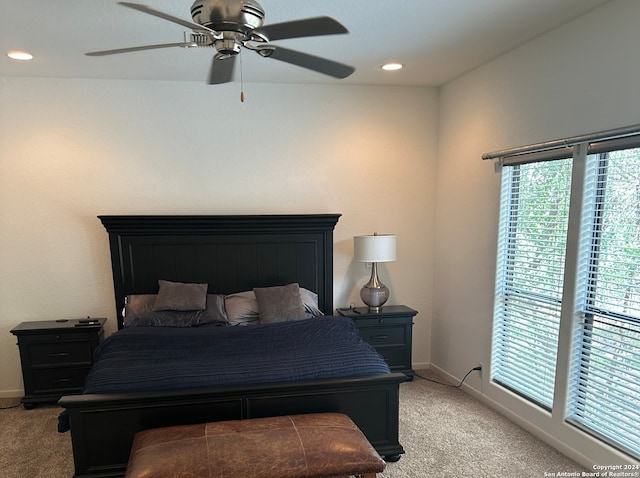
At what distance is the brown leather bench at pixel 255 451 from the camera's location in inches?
71.1

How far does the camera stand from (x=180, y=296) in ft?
11.0

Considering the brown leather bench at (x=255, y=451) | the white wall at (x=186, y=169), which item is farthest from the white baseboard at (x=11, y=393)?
the brown leather bench at (x=255, y=451)

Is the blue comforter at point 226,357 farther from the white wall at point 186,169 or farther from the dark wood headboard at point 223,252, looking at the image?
the white wall at point 186,169

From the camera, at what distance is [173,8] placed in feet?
7.31

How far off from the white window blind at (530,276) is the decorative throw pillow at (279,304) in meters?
1.62

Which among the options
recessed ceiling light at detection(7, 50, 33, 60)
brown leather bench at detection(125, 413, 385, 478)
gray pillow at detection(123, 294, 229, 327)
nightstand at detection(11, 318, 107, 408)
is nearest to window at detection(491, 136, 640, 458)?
brown leather bench at detection(125, 413, 385, 478)

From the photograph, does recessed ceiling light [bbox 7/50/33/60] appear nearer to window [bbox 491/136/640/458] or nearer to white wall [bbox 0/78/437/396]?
white wall [bbox 0/78/437/396]

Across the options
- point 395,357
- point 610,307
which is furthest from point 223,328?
point 610,307

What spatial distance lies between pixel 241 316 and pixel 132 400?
1.23 metres

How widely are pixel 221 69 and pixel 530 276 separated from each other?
8.12 feet

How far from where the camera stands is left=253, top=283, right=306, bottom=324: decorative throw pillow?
3.30 meters

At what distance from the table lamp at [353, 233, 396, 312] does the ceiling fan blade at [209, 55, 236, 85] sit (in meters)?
1.94

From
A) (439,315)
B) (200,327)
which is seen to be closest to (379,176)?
(439,315)

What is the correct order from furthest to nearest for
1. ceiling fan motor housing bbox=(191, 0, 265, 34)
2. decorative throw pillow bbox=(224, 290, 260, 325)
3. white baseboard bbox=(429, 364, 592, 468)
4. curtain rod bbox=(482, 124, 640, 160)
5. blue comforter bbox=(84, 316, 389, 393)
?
decorative throw pillow bbox=(224, 290, 260, 325) < white baseboard bbox=(429, 364, 592, 468) < blue comforter bbox=(84, 316, 389, 393) < curtain rod bbox=(482, 124, 640, 160) < ceiling fan motor housing bbox=(191, 0, 265, 34)
